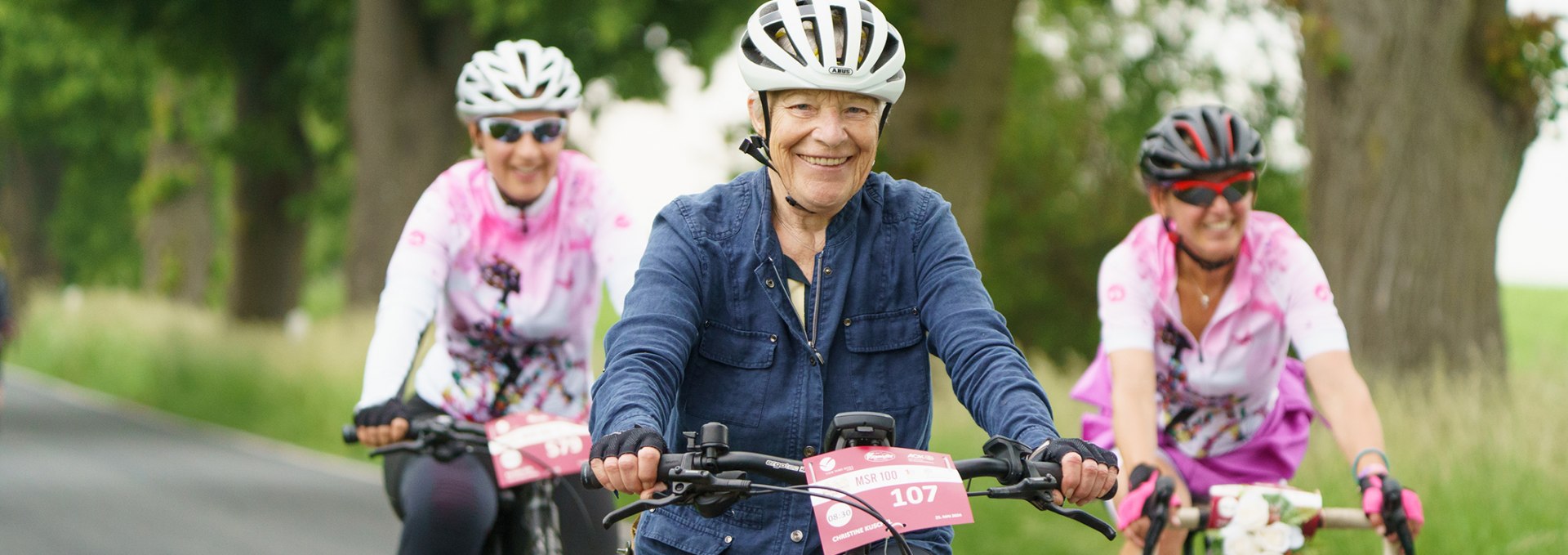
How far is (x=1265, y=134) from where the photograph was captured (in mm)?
20375

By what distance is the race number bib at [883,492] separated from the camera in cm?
316

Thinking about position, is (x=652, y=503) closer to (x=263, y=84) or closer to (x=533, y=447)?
(x=533, y=447)

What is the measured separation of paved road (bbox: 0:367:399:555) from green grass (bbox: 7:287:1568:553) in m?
0.59

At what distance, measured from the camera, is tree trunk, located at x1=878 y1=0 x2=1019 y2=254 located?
1305cm

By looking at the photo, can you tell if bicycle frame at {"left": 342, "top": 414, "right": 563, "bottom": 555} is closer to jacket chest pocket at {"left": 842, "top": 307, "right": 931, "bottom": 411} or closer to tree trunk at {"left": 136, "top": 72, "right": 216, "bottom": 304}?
jacket chest pocket at {"left": 842, "top": 307, "right": 931, "bottom": 411}

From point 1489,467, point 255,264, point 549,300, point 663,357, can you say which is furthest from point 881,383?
point 255,264

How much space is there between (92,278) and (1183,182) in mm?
44644

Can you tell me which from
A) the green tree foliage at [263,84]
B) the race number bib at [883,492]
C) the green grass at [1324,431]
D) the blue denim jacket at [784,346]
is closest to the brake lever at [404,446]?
the blue denim jacket at [784,346]

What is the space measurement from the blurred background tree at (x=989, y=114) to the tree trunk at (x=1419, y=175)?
0.5 inches

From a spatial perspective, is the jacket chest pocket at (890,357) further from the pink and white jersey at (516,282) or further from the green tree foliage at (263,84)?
the green tree foliage at (263,84)

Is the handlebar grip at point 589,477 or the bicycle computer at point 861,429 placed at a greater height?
the bicycle computer at point 861,429

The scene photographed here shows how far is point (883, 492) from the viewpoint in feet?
10.4

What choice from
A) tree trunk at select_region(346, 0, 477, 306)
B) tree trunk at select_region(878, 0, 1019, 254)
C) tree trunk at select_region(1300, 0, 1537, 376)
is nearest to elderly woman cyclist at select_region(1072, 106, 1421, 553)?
tree trunk at select_region(1300, 0, 1537, 376)

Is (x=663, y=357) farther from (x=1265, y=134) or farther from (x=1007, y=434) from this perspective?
(x=1265, y=134)
